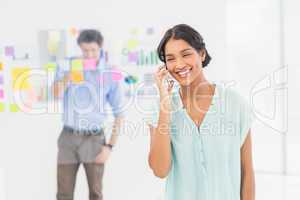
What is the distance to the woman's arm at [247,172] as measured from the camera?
116 cm

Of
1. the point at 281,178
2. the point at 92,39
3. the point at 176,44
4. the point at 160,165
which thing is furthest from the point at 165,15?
the point at 281,178

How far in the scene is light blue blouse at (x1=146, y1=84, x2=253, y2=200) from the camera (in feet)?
3.75

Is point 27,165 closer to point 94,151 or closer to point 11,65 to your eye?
point 94,151

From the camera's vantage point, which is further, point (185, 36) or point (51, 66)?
point (51, 66)

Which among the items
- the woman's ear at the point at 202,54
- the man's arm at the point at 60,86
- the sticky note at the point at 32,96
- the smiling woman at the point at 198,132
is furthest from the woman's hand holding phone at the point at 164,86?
the sticky note at the point at 32,96

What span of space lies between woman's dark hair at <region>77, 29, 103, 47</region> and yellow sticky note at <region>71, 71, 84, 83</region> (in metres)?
0.16

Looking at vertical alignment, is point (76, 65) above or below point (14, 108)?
above

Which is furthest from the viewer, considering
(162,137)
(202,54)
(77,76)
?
(77,76)

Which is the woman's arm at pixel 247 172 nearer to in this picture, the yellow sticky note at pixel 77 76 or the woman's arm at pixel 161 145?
the woman's arm at pixel 161 145

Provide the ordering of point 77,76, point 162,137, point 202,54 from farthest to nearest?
point 77,76
point 202,54
point 162,137

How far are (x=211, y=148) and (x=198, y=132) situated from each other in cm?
6

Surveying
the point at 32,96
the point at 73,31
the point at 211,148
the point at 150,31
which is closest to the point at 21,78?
the point at 32,96

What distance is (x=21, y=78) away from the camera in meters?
1.93

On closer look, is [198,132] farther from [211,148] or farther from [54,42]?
[54,42]
